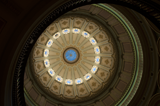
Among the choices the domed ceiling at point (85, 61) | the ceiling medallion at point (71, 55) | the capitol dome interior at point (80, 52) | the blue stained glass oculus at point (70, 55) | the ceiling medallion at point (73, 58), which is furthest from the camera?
the blue stained glass oculus at point (70, 55)

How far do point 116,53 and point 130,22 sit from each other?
631 centimetres

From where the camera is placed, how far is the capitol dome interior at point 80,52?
22.5 ft

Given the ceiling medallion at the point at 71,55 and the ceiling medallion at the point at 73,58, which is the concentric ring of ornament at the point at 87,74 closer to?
the ceiling medallion at the point at 73,58

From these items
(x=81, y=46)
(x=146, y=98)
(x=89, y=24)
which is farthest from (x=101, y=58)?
(x=146, y=98)

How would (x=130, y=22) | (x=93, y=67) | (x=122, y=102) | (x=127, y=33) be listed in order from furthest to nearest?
(x=93, y=67)
(x=122, y=102)
(x=127, y=33)
(x=130, y=22)

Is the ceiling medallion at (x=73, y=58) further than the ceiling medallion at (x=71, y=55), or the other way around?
the ceiling medallion at (x=71, y=55)

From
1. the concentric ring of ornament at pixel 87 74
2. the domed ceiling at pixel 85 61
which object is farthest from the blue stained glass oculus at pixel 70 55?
the concentric ring of ornament at pixel 87 74

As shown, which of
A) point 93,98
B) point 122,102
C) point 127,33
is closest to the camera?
point 127,33

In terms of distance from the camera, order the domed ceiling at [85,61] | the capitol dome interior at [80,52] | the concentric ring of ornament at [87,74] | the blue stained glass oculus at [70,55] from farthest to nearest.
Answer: the blue stained glass oculus at [70,55], the concentric ring of ornament at [87,74], the domed ceiling at [85,61], the capitol dome interior at [80,52]

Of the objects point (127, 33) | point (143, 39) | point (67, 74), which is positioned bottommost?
point (67, 74)

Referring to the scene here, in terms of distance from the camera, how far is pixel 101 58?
770 inches

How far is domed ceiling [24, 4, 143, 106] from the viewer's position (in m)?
13.8

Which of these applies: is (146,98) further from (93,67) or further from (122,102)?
(93,67)

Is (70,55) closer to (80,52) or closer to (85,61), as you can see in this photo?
(80,52)
